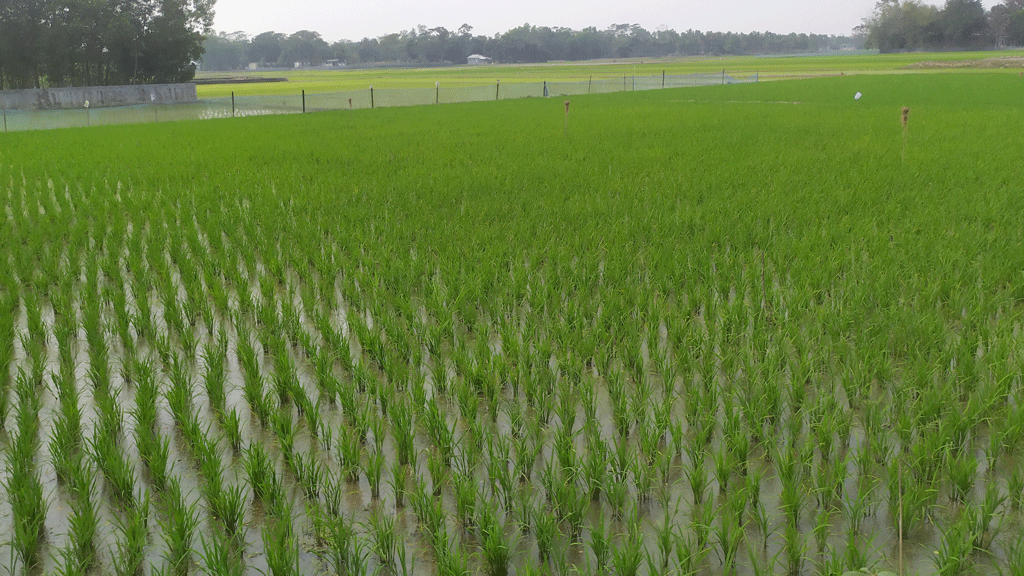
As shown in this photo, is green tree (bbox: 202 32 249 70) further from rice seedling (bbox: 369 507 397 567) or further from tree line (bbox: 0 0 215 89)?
rice seedling (bbox: 369 507 397 567)

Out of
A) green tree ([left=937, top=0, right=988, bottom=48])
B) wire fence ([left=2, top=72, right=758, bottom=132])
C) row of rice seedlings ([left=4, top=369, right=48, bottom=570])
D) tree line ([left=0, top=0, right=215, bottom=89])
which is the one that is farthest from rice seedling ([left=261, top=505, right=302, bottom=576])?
green tree ([left=937, top=0, right=988, bottom=48])

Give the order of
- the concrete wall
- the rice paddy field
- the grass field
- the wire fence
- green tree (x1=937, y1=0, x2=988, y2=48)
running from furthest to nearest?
green tree (x1=937, y1=0, x2=988, y2=48), the grass field, the concrete wall, the wire fence, the rice paddy field

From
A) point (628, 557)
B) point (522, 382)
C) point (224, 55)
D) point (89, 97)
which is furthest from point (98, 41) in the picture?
point (224, 55)

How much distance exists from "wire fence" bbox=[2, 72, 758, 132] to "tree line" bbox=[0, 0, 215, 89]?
7.69 meters

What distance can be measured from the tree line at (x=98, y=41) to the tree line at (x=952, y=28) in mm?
78650

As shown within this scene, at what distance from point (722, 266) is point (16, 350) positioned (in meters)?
4.09

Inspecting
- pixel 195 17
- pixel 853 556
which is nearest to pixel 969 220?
pixel 853 556

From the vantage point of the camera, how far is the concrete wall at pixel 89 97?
Result: 3422cm

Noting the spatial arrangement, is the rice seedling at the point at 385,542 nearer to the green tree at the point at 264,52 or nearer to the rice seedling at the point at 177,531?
the rice seedling at the point at 177,531

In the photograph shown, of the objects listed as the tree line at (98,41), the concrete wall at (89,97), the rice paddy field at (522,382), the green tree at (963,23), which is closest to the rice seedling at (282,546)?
the rice paddy field at (522,382)

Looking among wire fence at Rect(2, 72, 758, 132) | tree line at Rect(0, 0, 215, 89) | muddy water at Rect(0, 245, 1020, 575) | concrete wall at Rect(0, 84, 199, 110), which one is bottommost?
muddy water at Rect(0, 245, 1020, 575)

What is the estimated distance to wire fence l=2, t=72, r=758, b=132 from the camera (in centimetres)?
2236

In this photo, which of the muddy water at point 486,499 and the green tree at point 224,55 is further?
the green tree at point 224,55

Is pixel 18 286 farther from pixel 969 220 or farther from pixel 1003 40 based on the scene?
pixel 1003 40
